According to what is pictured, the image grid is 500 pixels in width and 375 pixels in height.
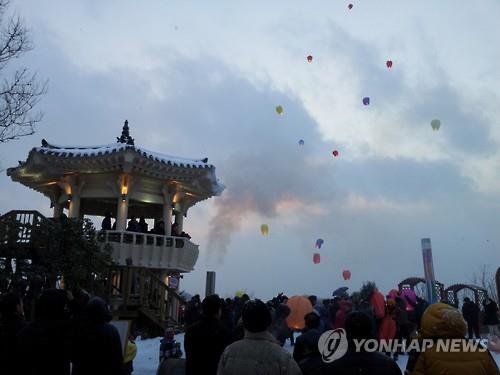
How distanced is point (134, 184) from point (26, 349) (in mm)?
14970

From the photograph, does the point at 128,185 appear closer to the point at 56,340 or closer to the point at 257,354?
the point at 56,340

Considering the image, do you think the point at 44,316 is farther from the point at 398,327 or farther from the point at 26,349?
the point at 398,327

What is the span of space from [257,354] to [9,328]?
2.29 m

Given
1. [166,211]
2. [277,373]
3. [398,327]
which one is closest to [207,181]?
[166,211]

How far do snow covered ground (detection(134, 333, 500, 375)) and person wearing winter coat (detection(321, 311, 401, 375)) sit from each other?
293 inches

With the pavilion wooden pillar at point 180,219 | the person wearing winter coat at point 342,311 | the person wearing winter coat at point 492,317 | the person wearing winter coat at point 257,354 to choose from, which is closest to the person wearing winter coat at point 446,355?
the person wearing winter coat at point 257,354

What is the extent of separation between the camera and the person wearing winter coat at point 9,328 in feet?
12.3

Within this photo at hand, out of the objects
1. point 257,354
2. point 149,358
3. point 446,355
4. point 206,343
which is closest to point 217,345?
point 206,343

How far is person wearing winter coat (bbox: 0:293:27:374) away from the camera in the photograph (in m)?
3.76

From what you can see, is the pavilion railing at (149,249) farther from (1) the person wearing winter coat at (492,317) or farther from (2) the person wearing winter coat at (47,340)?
(2) the person wearing winter coat at (47,340)

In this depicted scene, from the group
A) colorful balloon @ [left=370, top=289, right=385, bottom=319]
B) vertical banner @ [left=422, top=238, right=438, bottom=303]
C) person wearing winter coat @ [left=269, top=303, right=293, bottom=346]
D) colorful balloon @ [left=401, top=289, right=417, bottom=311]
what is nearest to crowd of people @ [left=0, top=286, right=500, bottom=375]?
person wearing winter coat @ [left=269, top=303, right=293, bottom=346]

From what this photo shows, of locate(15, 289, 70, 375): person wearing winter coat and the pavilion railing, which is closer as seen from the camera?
locate(15, 289, 70, 375): person wearing winter coat

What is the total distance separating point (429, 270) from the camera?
398 inches

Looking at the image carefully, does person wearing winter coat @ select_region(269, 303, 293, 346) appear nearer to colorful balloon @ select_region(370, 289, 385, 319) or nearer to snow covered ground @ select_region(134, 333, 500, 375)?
snow covered ground @ select_region(134, 333, 500, 375)
